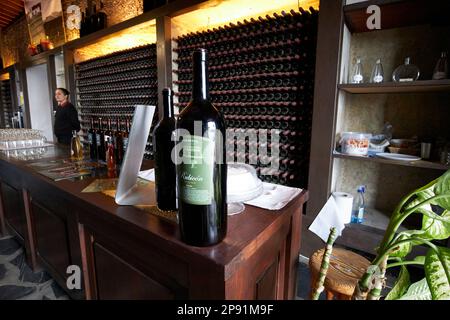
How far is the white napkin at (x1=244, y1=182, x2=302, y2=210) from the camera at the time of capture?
91cm

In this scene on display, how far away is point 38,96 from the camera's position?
6.38m

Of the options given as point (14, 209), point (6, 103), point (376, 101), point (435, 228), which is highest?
point (6, 103)

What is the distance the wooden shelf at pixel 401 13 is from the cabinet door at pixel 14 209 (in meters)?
2.76

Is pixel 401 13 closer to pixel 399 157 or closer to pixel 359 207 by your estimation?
pixel 399 157

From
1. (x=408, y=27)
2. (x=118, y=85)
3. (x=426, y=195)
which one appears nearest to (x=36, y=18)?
(x=118, y=85)

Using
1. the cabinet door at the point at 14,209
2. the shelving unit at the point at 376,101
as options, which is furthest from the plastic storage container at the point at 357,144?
the cabinet door at the point at 14,209

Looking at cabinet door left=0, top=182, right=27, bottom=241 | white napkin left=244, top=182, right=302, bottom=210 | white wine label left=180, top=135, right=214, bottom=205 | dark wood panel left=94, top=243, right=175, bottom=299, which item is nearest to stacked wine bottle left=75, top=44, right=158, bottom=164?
cabinet door left=0, top=182, right=27, bottom=241

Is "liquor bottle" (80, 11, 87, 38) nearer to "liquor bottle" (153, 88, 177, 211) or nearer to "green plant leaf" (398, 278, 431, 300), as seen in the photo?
"liquor bottle" (153, 88, 177, 211)

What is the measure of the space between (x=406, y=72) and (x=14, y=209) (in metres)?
3.38

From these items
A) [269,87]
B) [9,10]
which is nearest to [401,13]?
[269,87]

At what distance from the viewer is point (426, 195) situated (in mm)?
668

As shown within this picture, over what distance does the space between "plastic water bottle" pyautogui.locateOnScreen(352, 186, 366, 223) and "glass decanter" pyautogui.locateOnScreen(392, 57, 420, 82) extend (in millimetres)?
906

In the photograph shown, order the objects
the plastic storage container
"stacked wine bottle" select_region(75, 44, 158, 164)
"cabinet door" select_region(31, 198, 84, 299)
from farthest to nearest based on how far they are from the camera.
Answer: "stacked wine bottle" select_region(75, 44, 158, 164) → the plastic storage container → "cabinet door" select_region(31, 198, 84, 299)

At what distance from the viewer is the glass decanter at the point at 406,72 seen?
6.05 ft
